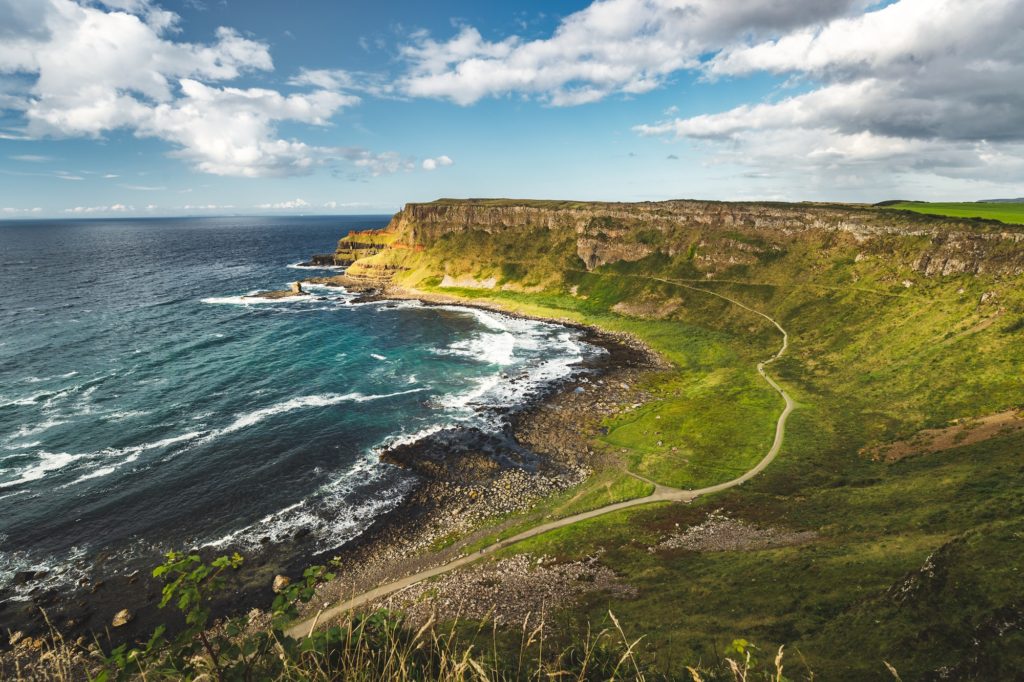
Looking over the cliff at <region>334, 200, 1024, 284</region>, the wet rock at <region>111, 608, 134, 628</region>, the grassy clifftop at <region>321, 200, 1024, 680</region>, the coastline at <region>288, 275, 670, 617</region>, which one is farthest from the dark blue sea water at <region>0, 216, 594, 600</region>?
the cliff at <region>334, 200, 1024, 284</region>

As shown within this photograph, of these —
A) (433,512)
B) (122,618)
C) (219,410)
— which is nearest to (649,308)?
(433,512)

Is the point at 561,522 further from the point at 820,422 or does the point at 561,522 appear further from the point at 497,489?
the point at 820,422

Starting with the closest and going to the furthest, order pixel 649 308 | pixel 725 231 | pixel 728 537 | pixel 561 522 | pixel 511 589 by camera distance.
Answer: pixel 511 589 → pixel 728 537 → pixel 561 522 → pixel 649 308 → pixel 725 231

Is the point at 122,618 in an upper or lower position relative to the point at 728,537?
→ lower

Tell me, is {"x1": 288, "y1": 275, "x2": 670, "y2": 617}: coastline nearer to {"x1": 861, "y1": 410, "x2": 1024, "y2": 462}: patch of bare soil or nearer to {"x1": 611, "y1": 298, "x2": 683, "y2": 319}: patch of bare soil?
{"x1": 861, "y1": 410, "x2": 1024, "y2": 462}: patch of bare soil

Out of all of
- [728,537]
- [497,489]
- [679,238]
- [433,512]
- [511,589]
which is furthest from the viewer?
[679,238]

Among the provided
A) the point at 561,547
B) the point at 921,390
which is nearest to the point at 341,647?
the point at 561,547

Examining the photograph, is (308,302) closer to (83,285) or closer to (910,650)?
(83,285)

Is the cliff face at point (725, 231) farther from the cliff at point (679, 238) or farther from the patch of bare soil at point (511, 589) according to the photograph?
the patch of bare soil at point (511, 589)

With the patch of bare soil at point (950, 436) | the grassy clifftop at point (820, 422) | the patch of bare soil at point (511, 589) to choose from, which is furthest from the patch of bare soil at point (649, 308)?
the patch of bare soil at point (511, 589)
